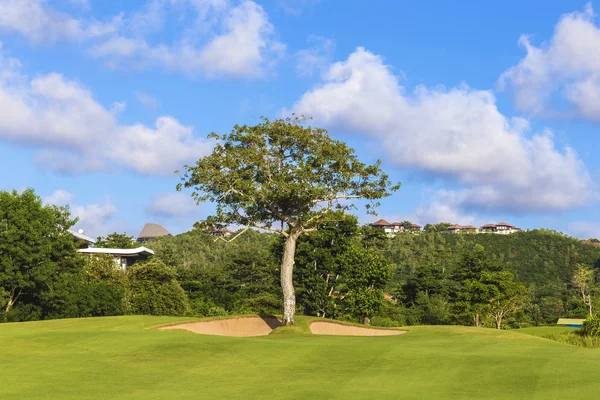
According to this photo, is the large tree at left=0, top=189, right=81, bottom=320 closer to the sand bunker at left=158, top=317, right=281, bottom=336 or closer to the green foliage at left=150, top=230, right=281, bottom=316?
the green foliage at left=150, top=230, right=281, bottom=316

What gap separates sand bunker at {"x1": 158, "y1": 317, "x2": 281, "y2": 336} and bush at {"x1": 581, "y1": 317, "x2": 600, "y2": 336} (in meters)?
18.2

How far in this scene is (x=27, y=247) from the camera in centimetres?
4678

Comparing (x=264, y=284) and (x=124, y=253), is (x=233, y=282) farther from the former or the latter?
(x=124, y=253)

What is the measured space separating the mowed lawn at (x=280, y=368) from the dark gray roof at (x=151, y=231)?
157 metres

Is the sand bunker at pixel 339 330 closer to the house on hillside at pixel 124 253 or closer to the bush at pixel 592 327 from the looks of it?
the bush at pixel 592 327

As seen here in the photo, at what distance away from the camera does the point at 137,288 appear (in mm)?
56094

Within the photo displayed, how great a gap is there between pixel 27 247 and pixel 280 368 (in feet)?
106

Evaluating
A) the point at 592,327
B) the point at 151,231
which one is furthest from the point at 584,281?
the point at 151,231

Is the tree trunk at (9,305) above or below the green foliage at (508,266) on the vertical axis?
below

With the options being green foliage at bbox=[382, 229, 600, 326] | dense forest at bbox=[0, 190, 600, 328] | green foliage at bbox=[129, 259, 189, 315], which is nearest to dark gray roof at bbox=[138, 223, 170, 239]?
green foliage at bbox=[382, 229, 600, 326]

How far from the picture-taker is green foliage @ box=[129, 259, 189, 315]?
181 feet

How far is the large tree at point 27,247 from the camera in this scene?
46438 mm

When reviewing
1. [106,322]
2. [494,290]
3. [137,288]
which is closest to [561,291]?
[494,290]

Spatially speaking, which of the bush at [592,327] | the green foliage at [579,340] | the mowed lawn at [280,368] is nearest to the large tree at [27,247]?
the mowed lawn at [280,368]
